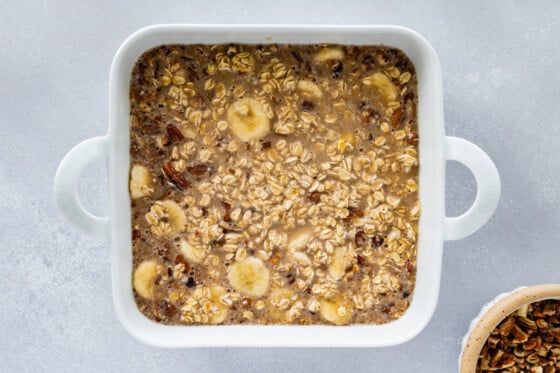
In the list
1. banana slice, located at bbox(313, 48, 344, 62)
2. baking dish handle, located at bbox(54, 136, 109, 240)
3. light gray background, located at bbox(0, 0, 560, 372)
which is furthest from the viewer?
light gray background, located at bbox(0, 0, 560, 372)

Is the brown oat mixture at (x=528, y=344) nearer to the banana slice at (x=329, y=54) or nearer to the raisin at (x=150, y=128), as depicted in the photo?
the banana slice at (x=329, y=54)

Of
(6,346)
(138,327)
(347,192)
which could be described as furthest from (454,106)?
(6,346)

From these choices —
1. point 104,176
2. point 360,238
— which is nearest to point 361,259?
point 360,238

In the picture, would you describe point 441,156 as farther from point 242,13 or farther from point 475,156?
point 242,13

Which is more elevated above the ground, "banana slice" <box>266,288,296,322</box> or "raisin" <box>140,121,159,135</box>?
"raisin" <box>140,121,159,135</box>

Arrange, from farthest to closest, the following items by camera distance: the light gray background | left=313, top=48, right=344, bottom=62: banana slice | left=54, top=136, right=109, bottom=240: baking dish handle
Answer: the light gray background → left=313, top=48, right=344, bottom=62: banana slice → left=54, top=136, right=109, bottom=240: baking dish handle

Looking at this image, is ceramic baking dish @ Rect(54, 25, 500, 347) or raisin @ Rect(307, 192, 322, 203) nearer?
ceramic baking dish @ Rect(54, 25, 500, 347)

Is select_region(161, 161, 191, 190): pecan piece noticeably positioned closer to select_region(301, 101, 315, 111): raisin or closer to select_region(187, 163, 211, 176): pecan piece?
select_region(187, 163, 211, 176): pecan piece

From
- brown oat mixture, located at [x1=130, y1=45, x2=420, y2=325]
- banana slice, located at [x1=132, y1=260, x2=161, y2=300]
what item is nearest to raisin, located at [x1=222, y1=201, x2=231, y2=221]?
brown oat mixture, located at [x1=130, y1=45, x2=420, y2=325]

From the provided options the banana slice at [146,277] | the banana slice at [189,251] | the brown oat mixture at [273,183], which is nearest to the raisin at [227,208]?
the brown oat mixture at [273,183]
